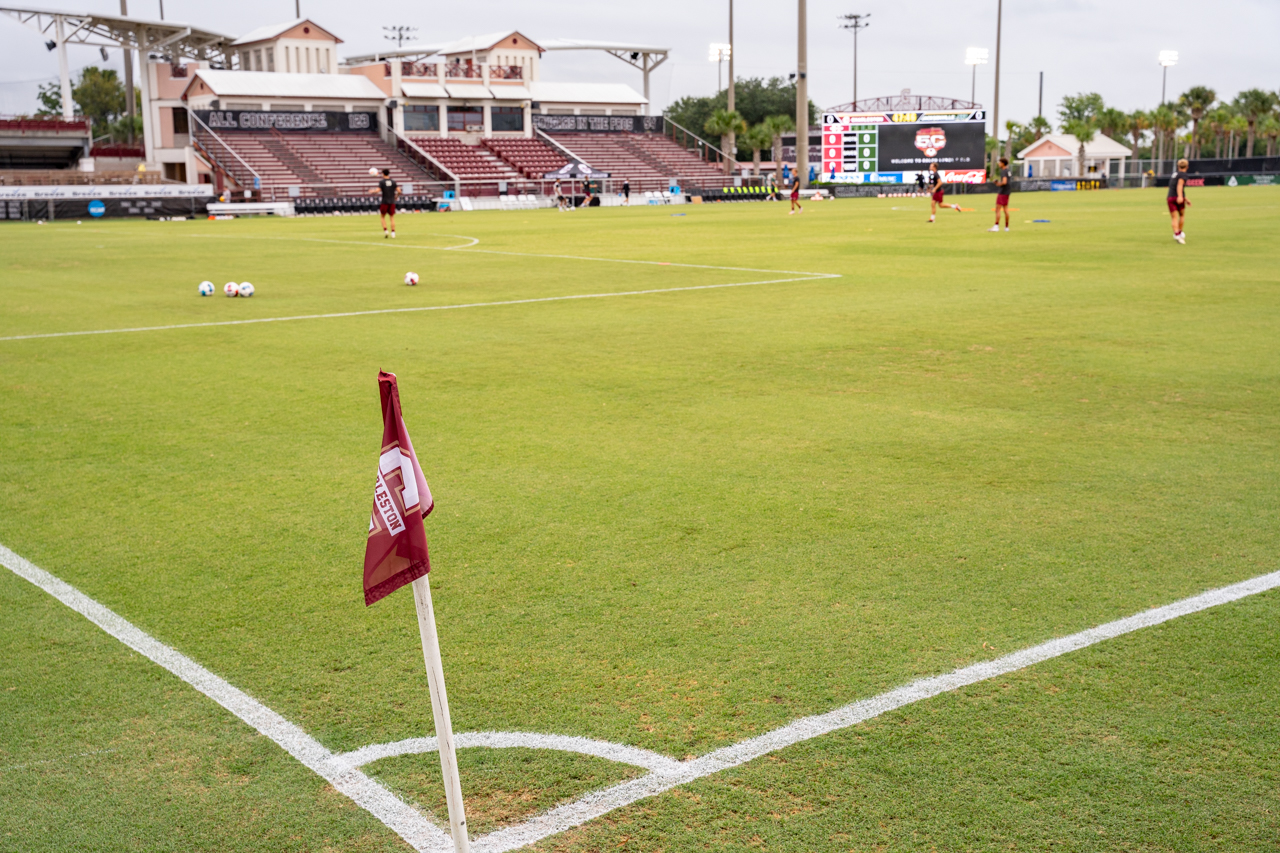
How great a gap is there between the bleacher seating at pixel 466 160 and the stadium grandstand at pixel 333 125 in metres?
0.14

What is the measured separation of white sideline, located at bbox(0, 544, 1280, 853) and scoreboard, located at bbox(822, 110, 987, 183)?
7081 cm

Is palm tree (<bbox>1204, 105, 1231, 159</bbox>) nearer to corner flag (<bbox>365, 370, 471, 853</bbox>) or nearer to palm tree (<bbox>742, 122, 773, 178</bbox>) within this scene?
palm tree (<bbox>742, 122, 773, 178</bbox>)

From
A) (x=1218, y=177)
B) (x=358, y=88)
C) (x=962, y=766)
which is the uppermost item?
(x=358, y=88)

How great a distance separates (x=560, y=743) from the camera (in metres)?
4.08

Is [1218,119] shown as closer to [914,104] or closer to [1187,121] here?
[1187,121]

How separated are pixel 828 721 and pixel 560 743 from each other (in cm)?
96

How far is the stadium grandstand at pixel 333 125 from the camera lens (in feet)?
230

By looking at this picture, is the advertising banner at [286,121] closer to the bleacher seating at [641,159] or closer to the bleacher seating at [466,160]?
the bleacher seating at [466,160]

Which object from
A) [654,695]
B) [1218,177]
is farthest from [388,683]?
[1218,177]

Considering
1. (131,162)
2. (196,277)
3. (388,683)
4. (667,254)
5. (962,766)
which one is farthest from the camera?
(131,162)

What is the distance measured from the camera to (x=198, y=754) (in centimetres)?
406

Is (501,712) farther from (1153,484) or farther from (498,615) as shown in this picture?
(1153,484)

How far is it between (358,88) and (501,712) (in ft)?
263

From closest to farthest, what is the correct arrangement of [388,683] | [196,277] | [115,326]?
[388,683] → [115,326] → [196,277]
